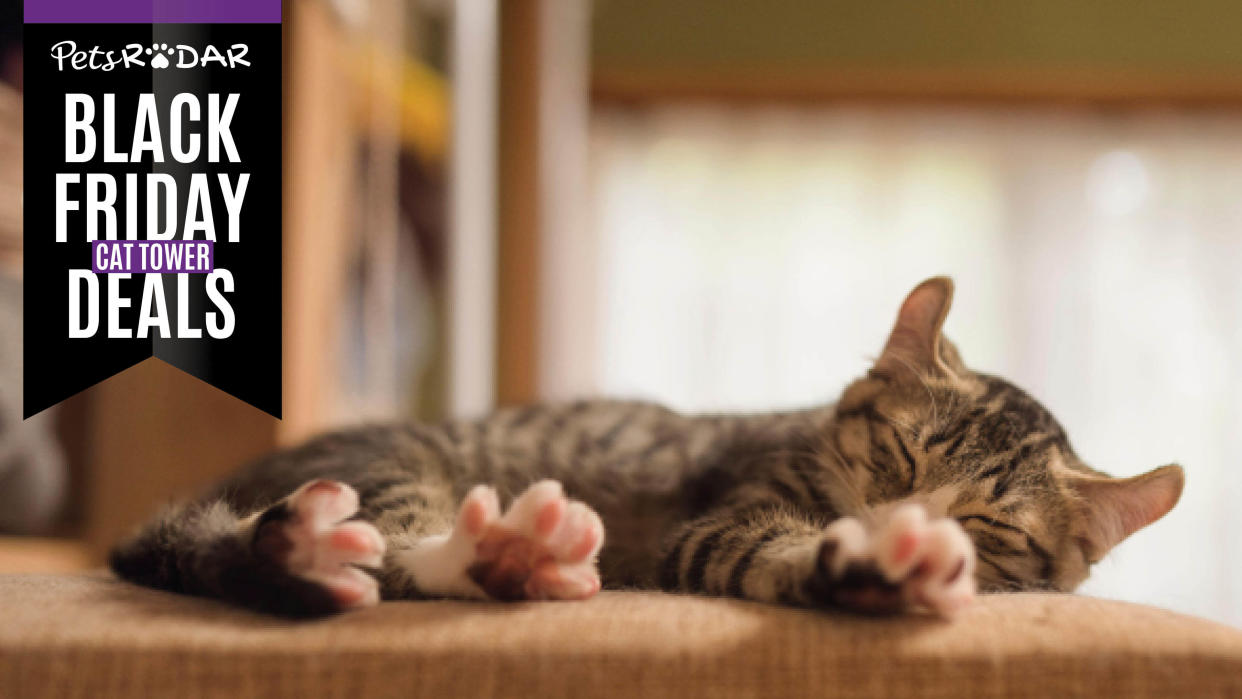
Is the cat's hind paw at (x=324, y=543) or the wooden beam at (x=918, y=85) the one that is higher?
the wooden beam at (x=918, y=85)

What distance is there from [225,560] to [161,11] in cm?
102

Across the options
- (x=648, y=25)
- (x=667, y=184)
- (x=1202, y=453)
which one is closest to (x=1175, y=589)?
(x=1202, y=453)

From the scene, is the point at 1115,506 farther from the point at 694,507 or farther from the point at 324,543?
the point at 324,543

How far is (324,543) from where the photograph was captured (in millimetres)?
652

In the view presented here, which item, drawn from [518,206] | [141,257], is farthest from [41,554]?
[518,206]

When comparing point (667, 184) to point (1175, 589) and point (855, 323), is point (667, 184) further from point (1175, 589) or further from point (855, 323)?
point (1175, 589)

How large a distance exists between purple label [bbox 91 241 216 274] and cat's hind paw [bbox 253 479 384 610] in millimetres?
469

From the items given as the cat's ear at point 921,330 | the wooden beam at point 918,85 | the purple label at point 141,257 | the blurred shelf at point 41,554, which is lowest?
the blurred shelf at point 41,554

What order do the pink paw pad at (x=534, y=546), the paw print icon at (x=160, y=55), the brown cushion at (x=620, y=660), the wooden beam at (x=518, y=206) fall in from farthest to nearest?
the wooden beam at (x=518, y=206) → the paw print icon at (x=160, y=55) → the pink paw pad at (x=534, y=546) → the brown cushion at (x=620, y=660)

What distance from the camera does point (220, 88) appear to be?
1156 millimetres

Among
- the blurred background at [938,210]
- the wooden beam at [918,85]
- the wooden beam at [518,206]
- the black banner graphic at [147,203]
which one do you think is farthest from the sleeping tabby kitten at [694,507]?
the wooden beam at [918,85]

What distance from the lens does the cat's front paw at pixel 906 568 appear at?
61 cm

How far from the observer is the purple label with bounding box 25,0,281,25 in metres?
1.24

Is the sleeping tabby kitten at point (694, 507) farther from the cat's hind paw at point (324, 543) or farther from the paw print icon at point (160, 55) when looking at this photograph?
the paw print icon at point (160, 55)
